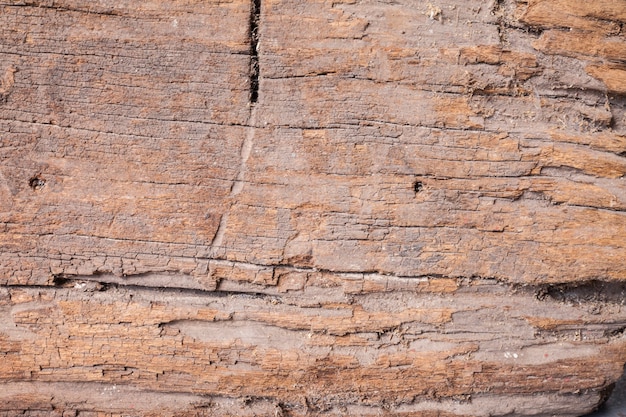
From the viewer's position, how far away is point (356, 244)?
81.2 inches

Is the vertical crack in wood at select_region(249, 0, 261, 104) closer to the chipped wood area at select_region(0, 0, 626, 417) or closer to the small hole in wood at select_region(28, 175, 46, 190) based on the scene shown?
the chipped wood area at select_region(0, 0, 626, 417)

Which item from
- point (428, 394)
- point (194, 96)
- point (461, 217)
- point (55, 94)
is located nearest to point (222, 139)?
point (194, 96)

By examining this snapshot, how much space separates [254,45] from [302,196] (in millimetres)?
639

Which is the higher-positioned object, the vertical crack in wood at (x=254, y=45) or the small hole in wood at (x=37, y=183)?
the vertical crack in wood at (x=254, y=45)

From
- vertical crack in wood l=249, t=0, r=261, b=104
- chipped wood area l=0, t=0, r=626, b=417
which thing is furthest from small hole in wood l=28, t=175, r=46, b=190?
vertical crack in wood l=249, t=0, r=261, b=104

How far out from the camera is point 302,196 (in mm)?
2027

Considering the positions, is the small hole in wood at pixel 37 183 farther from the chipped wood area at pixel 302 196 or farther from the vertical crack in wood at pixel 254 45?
the vertical crack in wood at pixel 254 45

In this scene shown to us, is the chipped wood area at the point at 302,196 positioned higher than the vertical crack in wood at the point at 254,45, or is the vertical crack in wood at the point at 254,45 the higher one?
the vertical crack in wood at the point at 254,45

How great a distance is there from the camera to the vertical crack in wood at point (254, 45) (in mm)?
1983

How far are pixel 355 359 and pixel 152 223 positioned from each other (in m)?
1.04

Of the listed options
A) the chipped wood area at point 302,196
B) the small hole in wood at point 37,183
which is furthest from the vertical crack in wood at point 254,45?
the small hole in wood at point 37,183

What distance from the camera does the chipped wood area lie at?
6.48 feet

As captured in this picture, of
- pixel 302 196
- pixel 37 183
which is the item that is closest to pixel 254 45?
pixel 302 196

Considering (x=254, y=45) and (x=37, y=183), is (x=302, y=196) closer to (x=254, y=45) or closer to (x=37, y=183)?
(x=254, y=45)
